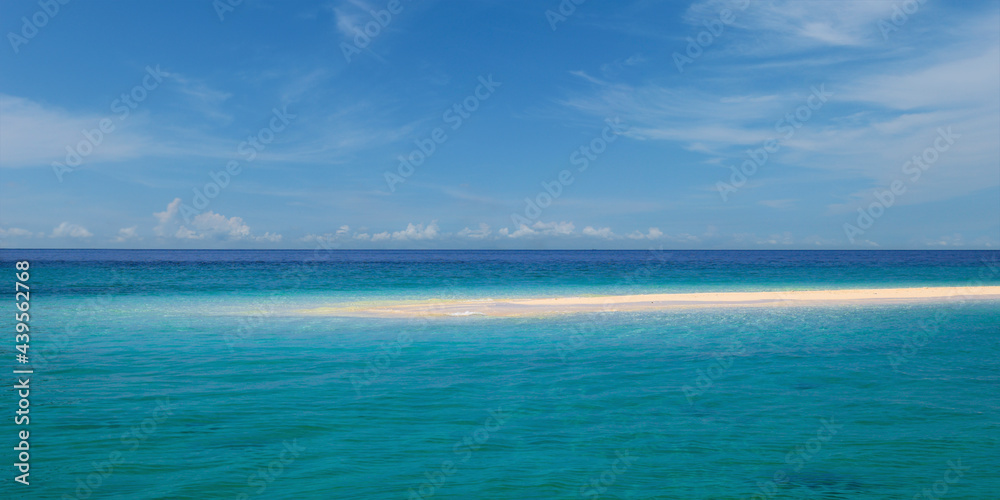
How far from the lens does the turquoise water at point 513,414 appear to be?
7773 mm

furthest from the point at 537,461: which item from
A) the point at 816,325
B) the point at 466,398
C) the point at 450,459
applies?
the point at 816,325

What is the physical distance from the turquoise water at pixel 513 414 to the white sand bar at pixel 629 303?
22.3 ft

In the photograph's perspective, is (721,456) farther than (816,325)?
No

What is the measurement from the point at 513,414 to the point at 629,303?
70.3 feet

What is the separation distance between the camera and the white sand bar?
27078 mm

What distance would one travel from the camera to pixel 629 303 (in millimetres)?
31000

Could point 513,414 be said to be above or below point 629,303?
below

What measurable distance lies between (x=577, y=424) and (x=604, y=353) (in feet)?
21.4

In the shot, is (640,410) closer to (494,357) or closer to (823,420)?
(823,420)

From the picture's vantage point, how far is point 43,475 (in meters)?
7.86

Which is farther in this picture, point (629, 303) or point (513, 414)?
point (629, 303)

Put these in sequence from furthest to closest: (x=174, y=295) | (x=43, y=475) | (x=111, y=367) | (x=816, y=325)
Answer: (x=174, y=295), (x=816, y=325), (x=111, y=367), (x=43, y=475)

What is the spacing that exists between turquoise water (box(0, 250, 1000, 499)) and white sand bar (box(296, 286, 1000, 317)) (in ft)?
22.3

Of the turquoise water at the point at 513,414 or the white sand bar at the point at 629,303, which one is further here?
the white sand bar at the point at 629,303
